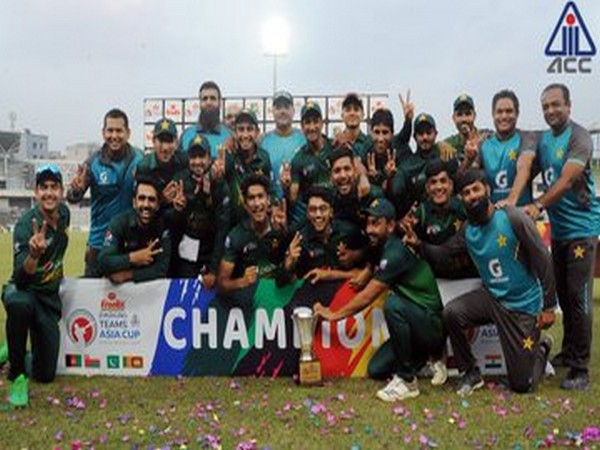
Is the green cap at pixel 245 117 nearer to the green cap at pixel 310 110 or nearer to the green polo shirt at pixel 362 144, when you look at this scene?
the green cap at pixel 310 110

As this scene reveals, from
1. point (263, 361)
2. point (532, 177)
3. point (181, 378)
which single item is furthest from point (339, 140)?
point (181, 378)

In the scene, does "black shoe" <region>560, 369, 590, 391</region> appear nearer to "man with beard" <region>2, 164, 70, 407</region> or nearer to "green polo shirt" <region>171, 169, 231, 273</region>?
"green polo shirt" <region>171, 169, 231, 273</region>

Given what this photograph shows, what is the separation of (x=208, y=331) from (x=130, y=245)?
1011 mm

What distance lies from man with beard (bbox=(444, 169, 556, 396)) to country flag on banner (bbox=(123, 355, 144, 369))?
2690 millimetres

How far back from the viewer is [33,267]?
5.21 m

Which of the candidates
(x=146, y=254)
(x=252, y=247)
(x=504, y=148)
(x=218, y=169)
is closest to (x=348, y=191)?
(x=252, y=247)

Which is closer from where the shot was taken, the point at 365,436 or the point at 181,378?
the point at 365,436

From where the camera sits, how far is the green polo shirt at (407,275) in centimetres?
507

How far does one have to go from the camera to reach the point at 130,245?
5.58 metres

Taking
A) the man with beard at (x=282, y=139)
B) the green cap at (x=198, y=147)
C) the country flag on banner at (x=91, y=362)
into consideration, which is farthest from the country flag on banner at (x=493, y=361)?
the country flag on banner at (x=91, y=362)

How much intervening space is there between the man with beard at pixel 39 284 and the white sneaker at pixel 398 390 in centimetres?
281

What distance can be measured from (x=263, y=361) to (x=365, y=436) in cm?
168

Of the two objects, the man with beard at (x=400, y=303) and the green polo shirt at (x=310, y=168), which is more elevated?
the green polo shirt at (x=310, y=168)

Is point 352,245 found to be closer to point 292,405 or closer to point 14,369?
point 292,405
